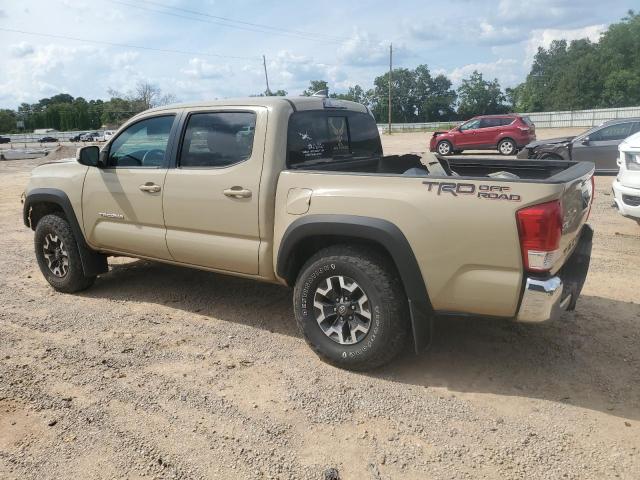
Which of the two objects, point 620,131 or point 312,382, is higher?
point 620,131

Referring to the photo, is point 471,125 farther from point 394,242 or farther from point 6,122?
point 6,122

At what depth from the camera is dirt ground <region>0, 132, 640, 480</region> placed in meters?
2.76

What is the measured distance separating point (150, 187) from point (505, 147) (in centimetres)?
1871

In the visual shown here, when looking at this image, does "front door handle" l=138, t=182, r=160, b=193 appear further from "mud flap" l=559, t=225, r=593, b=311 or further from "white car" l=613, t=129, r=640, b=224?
"white car" l=613, t=129, r=640, b=224

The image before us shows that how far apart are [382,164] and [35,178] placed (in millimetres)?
3495

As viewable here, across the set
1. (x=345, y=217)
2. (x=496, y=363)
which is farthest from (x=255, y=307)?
(x=496, y=363)

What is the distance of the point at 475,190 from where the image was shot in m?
3.05

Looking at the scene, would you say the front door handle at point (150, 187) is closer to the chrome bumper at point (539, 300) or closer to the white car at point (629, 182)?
the chrome bumper at point (539, 300)

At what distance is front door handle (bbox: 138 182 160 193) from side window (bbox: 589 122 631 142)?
11.8 m

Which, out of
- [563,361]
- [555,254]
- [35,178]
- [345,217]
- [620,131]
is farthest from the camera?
[620,131]

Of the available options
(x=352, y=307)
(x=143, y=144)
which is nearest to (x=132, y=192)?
(x=143, y=144)

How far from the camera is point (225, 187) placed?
405 centimetres

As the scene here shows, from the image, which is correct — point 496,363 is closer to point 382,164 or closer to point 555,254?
point 555,254

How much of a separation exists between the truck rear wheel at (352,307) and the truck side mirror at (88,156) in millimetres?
2361
